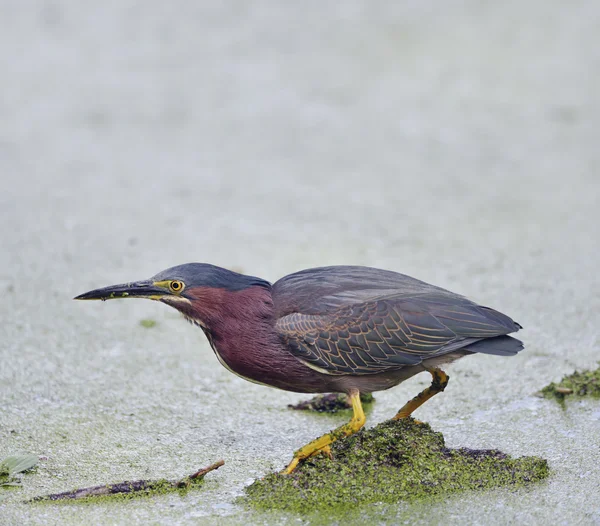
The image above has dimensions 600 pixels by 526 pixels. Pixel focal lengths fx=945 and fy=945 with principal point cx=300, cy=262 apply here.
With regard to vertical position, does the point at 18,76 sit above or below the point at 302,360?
above

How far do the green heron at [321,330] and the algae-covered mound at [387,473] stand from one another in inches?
4.9

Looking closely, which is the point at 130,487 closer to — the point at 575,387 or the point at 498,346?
the point at 498,346

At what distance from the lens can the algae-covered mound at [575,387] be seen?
425cm

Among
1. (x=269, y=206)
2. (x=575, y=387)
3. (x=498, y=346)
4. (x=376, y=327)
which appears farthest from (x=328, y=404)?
(x=269, y=206)

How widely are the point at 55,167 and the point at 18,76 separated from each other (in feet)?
5.00

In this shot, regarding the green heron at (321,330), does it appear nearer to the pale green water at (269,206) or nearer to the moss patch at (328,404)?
the pale green water at (269,206)

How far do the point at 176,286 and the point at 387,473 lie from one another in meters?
1.07

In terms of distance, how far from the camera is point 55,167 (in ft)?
23.7

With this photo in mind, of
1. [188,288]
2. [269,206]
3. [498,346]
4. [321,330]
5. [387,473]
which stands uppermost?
[269,206]

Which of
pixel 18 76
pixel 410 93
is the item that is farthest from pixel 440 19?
pixel 18 76

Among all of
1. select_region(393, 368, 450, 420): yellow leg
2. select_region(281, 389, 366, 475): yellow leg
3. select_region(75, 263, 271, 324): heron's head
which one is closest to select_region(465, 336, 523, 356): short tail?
select_region(393, 368, 450, 420): yellow leg

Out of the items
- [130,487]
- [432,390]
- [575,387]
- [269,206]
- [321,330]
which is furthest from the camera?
[269,206]

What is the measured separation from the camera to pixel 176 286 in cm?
365

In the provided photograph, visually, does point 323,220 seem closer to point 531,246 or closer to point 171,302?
point 531,246
